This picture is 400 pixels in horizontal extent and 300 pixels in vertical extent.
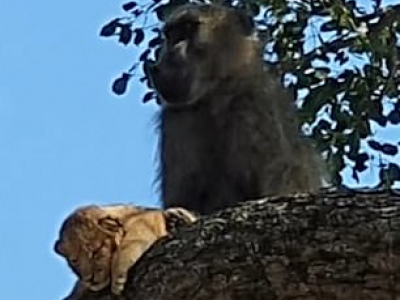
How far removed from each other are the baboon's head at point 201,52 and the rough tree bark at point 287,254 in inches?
92.0

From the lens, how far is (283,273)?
2.93m

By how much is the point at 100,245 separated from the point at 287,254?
0.46m

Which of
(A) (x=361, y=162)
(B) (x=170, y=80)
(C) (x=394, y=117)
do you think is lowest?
(A) (x=361, y=162)

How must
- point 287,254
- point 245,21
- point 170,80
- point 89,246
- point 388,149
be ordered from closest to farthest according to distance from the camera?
point 287,254, point 89,246, point 170,80, point 388,149, point 245,21

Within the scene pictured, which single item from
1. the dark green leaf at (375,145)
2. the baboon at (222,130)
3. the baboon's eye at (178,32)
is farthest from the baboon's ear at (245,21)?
the dark green leaf at (375,145)

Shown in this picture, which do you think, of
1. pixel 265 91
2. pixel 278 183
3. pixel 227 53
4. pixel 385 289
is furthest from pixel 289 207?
pixel 227 53

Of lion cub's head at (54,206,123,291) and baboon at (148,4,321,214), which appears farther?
baboon at (148,4,321,214)

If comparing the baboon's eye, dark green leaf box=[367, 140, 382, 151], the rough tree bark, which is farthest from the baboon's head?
the rough tree bark

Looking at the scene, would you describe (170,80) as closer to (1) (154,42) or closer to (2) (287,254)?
(1) (154,42)

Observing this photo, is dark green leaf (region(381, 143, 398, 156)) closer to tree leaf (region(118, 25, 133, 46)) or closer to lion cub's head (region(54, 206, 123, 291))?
tree leaf (region(118, 25, 133, 46))

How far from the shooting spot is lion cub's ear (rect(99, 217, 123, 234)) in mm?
3152

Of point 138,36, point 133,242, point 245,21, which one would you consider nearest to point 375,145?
point 245,21

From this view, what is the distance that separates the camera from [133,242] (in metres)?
3.19

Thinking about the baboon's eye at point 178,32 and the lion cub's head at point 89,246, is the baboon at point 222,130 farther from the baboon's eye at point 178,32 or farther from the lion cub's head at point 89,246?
the lion cub's head at point 89,246
